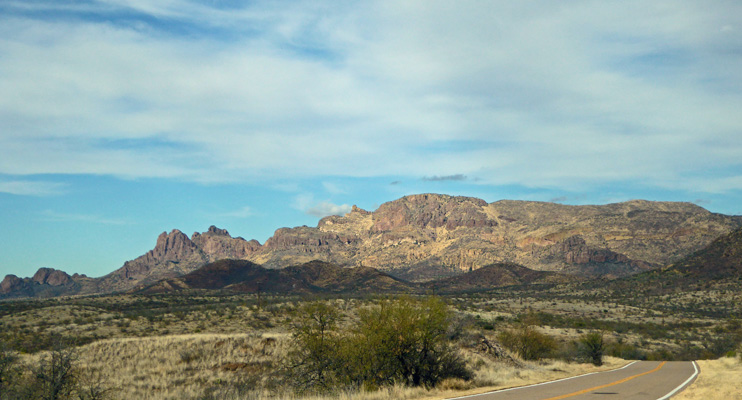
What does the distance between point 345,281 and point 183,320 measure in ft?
359

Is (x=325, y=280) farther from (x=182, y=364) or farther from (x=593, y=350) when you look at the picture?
(x=182, y=364)

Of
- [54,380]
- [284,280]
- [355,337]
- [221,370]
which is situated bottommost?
[221,370]

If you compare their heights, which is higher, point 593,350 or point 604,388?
point 604,388

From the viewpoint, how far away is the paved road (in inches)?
627

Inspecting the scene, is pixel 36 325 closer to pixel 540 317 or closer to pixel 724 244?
pixel 540 317

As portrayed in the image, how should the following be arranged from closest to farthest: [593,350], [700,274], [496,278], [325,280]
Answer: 1. [593,350]
2. [700,274]
3. [325,280]
4. [496,278]

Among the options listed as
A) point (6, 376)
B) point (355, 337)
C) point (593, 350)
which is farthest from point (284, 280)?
point (6, 376)

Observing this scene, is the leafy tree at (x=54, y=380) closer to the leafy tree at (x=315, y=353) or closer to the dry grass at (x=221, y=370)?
the dry grass at (x=221, y=370)

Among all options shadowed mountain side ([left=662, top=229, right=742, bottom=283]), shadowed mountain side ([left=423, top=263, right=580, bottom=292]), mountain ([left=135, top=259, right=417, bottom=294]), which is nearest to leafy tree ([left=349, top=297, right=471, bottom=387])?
shadowed mountain side ([left=662, top=229, right=742, bottom=283])

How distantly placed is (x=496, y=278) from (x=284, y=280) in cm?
6936

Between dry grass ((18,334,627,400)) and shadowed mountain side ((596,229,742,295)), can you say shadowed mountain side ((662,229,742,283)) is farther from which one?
dry grass ((18,334,627,400))

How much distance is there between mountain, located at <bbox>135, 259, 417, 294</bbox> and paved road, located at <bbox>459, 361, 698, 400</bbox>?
11825 cm

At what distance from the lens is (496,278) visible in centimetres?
16738

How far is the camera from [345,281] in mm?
160625
